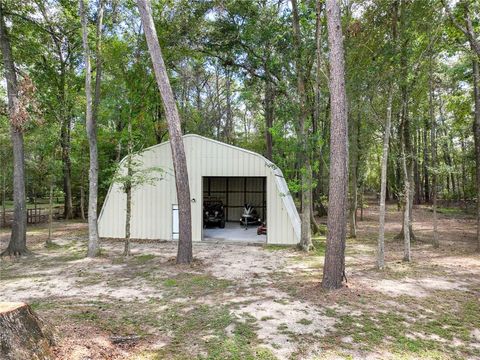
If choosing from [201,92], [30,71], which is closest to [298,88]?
[30,71]

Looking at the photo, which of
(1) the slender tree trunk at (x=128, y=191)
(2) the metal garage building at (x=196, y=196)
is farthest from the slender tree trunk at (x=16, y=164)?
(1) the slender tree trunk at (x=128, y=191)

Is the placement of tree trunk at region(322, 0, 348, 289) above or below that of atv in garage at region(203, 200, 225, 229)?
above

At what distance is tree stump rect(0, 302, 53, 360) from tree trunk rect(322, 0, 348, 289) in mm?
4521

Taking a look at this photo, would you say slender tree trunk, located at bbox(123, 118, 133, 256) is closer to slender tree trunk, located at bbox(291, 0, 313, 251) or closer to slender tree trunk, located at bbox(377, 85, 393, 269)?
slender tree trunk, located at bbox(291, 0, 313, 251)

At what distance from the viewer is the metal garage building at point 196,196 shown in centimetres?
1095

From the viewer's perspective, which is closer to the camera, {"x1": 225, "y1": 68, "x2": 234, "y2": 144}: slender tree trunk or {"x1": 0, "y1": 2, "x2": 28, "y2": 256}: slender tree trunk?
{"x1": 0, "y1": 2, "x2": 28, "y2": 256}: slender tree trunk

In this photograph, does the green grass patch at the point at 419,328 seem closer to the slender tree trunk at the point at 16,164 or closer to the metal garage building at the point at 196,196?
the metal garage building at the point at 196,196

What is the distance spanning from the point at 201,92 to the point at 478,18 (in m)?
17.5

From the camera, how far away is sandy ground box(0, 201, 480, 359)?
376cm

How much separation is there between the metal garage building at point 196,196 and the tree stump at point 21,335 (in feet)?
27.1

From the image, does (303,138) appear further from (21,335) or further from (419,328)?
(21,335)

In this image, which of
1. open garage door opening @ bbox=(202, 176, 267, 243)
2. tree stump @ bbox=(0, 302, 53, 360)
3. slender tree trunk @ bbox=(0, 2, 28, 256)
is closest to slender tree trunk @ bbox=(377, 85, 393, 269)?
tree stump @ bbox=(0, 302, 53, 360)

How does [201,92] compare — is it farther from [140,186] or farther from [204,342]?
[204,342]

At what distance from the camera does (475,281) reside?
6.55m
